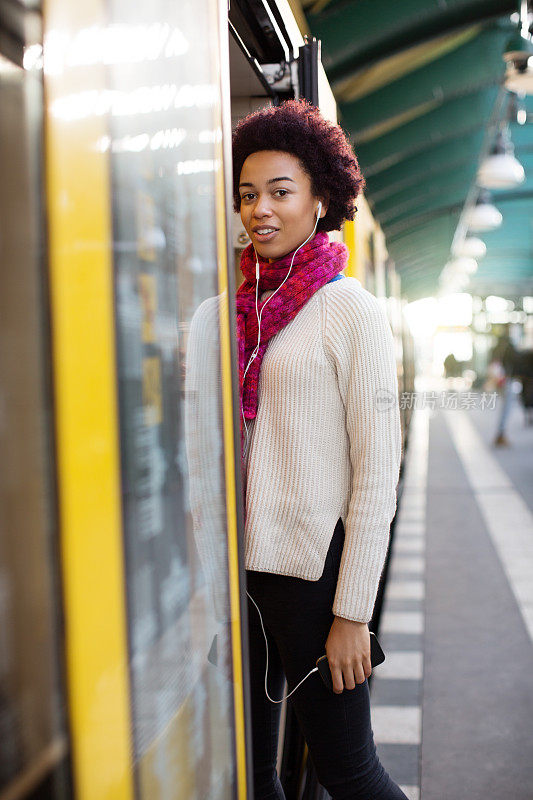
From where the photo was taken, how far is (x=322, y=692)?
1414 millimetres

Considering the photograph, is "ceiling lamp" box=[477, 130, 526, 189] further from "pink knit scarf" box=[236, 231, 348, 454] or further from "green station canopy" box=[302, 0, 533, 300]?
"pink knit scarf" box=[236, 231, 348, 454]

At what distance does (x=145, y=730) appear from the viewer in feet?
2.75

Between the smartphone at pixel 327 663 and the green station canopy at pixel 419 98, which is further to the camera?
the green station canopy at pixel 419 98

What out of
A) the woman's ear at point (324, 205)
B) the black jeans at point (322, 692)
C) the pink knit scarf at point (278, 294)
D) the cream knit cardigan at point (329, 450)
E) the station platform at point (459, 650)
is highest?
the woman's ear at point (324, 205)

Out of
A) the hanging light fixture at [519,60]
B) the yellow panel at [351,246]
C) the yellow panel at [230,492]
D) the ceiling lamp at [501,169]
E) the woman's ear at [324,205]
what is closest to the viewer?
the yellow panel at [230,492]

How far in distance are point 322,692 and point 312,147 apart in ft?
3.31

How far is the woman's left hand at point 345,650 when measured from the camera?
136cm

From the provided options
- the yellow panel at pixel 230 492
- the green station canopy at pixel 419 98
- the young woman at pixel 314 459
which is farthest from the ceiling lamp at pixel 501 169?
the yellow panel at pixel 230 492

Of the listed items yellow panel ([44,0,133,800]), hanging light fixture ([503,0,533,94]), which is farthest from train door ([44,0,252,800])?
hanging light fixture ([503,0,533,94])

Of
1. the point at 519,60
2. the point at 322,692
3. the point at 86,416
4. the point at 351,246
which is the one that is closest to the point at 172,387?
the point at 86,416

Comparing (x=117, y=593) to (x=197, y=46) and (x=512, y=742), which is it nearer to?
(x=197, y=46)

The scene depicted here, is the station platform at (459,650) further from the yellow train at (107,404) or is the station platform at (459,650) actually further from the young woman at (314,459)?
the yellow train at (107,404)

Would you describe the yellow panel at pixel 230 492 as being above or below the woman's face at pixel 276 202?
below

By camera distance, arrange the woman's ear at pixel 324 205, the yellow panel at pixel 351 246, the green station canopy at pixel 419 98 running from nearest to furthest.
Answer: the woman's ear at pixel 324 205 → the yellow panel at pixel 351 246 → the green station canopy at pixel 419 98
